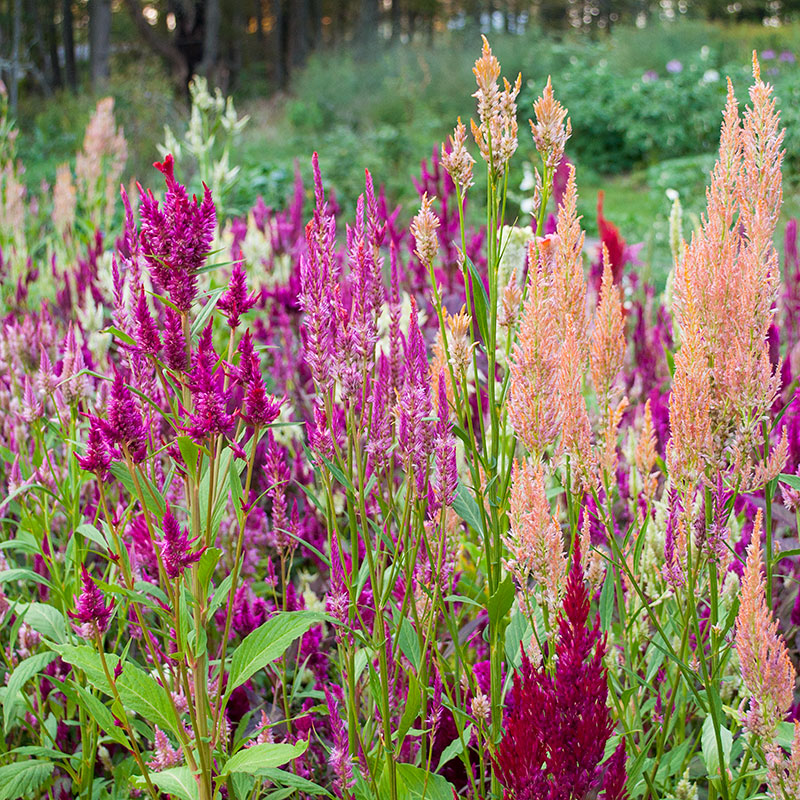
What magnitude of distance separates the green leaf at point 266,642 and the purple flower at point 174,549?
192 mm

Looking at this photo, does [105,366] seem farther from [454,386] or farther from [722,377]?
[722,377]

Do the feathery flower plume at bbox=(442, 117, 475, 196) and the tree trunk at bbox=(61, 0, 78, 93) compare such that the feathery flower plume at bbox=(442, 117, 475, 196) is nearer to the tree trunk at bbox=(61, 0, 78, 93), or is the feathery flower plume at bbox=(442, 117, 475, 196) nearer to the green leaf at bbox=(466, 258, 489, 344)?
the green leaf at bbox=(466, 258, 489, 344)

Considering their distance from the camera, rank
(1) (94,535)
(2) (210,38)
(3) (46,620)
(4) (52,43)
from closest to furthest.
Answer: (1) (94,535), (3) (46,620), (2) (210,38), (4) (52,43)

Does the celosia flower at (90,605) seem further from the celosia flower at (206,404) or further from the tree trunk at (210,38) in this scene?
the tree trunk at (210,38)

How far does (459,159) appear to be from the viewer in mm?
1131

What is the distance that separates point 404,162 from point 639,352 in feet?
26.8

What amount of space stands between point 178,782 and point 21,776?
1.67 feet

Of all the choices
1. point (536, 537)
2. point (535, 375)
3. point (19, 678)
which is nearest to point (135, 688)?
point (19, 678)

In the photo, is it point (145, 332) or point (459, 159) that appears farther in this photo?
point (459, 159)

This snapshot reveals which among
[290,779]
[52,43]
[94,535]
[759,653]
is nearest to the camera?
[759,653]

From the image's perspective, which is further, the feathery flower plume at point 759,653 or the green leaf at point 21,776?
the green leaf at point 21,776

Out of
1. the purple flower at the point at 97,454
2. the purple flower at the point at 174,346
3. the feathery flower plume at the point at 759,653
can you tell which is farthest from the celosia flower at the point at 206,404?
the feathery flower plume at the point at 759,653

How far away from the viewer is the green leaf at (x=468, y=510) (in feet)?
4.23

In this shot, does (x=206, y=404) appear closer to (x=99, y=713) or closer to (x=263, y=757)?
(x=263, y=757)
